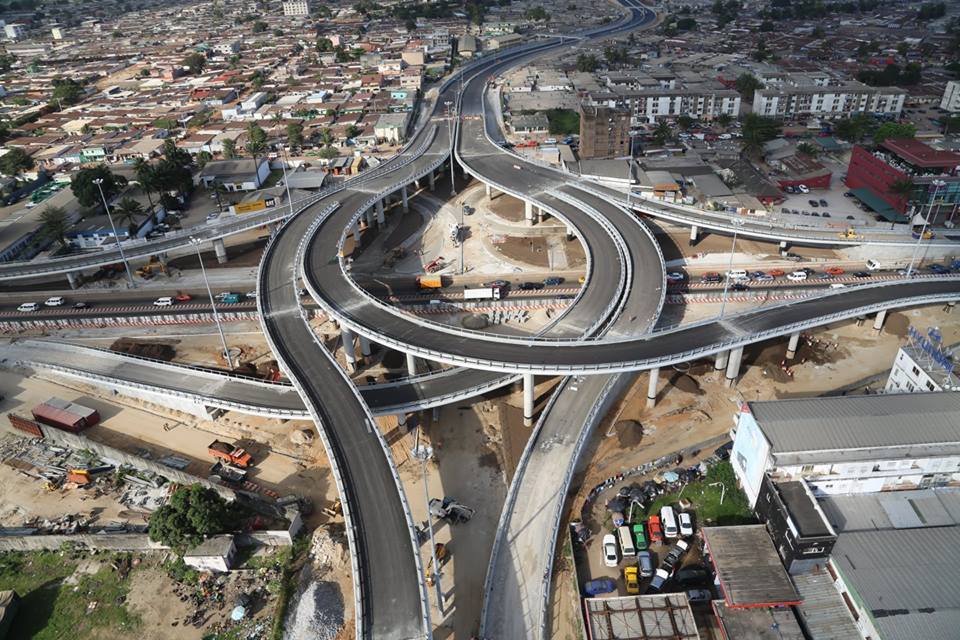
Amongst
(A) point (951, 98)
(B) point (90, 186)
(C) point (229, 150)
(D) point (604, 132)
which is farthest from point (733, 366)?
(A) point (951, 98)

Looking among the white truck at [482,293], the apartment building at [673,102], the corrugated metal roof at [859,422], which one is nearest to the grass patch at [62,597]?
the white truck at [482,293]

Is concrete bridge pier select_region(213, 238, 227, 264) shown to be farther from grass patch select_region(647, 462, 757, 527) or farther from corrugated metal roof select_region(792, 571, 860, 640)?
corrugated metal roof select_region(792, 571, 860, 640)

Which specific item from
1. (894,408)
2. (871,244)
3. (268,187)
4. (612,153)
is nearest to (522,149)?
(612,153)

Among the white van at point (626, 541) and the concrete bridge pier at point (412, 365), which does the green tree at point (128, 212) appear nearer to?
the concrete bridge pier at point (412, 365)

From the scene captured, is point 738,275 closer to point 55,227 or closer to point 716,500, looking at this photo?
point 716,500

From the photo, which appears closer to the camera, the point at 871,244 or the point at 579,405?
the point at 579,405

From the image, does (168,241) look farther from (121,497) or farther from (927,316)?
(927,316)
